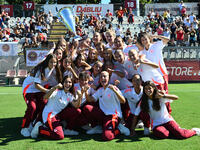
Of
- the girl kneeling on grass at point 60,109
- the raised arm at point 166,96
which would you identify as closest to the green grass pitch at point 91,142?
the girl kneeling on grass at point 60,109

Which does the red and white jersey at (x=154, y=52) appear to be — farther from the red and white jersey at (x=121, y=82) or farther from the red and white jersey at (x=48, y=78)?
the red and white jersey at (x=48, y=78)

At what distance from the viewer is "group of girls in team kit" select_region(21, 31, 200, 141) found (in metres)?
5.17

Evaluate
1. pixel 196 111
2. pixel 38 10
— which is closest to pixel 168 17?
pixel 38 10

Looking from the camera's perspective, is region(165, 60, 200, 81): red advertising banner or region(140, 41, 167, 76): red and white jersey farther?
region(165, 60, 200, 81): red advertising banner

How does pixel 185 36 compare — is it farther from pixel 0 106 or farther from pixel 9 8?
pixel 9 8

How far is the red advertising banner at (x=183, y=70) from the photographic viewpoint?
1326 cm

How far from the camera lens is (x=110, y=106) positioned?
5422 millimetres

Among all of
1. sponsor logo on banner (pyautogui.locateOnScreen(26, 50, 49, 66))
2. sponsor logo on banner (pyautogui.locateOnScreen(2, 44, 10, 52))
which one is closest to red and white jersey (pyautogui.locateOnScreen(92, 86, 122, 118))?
sponsor logo on banner (pyautogui.locateOnScreen(26, 50, 49, 66))

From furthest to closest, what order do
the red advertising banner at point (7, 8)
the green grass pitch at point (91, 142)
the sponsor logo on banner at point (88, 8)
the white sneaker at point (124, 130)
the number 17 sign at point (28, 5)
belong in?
the red advertising banner at point (7, 8)
the number 17 sign at point (28, 5)
the sponsor logo on banner at point (88, 8)
the white sneaker at point (124, 130)
the green grass pitch at point (91, 142)

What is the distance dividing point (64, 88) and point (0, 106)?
3.69 meters

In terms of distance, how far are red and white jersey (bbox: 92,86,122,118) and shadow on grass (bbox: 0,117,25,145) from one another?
5.20ft

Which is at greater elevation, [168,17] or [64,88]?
[168,17]

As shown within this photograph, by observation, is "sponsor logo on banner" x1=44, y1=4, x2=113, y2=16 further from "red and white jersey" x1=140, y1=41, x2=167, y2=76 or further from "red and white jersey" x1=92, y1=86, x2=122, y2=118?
"red and white jersey" x1=92, y1=86, x2=122, y2=118

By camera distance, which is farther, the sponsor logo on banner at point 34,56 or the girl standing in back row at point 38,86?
the sponsor logo on banner at point 34,56
